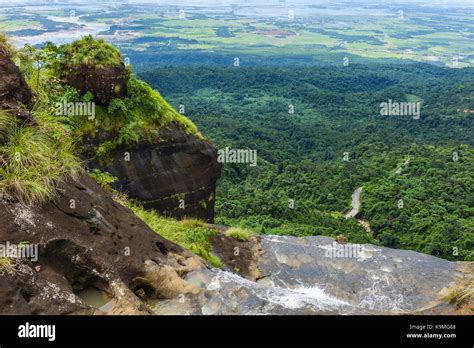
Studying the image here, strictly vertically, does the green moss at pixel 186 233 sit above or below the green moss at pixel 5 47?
below

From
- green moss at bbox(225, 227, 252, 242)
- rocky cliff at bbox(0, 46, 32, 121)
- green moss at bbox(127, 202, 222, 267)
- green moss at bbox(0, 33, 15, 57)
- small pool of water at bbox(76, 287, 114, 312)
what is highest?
green moss at bbox(0, 33, 15, 57)

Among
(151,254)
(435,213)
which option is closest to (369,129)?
(435,213)

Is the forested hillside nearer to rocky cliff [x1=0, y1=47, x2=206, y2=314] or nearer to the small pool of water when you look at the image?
rocky cliff [x1=0, y1=47, x2=206, y2=314]

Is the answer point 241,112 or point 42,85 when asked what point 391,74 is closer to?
point 241,112

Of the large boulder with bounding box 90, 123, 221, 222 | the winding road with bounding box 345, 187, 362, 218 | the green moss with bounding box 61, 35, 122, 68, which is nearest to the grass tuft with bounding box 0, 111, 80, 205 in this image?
the large boulder with bounding box 90, 123, 221, 222

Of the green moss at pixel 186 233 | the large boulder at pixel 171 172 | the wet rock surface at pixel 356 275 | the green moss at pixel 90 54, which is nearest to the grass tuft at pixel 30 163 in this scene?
the wet rock surface at pixel 356 275

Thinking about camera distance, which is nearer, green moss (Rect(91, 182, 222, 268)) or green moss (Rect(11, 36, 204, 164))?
green moss (Rect(91, 182, 222, 268))

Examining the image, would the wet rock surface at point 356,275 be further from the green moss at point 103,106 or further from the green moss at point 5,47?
the green moss at point 103,106

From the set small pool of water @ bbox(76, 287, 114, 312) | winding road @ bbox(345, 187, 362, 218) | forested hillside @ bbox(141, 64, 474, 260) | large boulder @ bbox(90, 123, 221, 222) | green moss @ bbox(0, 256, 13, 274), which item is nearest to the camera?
green moss @ bbox(0, 256, 13, 274)
